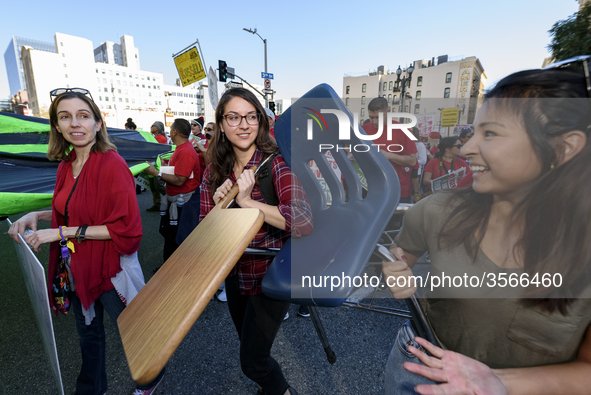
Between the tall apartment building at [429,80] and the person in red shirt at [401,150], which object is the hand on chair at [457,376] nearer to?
the person in red shirt at [401,150]

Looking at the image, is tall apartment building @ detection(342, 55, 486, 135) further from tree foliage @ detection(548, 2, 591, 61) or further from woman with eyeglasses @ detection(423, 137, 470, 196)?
woman with eyeglasses @ detection(423, 137, 470, 196)

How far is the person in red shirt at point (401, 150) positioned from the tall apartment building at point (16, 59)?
635ft

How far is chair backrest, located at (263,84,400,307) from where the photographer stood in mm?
744

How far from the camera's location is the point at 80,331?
1.63 meters

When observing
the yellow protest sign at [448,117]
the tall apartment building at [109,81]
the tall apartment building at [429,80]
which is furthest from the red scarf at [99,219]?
the tall apartment building at [109,81]

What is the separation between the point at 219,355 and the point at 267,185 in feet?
5.48

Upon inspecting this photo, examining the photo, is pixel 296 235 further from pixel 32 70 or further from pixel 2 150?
pixel 32 70

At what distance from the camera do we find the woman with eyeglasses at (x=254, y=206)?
3.91 ft

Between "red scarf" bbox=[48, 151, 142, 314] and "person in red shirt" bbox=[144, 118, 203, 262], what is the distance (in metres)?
1.55

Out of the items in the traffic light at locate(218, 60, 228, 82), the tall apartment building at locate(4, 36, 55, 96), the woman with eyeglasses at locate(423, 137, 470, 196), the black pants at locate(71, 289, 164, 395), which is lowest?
the black pants at locate(71, 289, 164, 395)

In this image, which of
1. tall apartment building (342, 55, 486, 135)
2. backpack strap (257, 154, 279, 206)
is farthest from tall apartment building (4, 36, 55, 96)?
backpack strap (257, 154, 279, 206)

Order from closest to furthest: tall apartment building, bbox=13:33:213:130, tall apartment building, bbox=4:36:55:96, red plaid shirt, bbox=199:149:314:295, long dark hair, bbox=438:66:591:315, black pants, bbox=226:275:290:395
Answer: long dark hair, bbox=438:66:591:315
red plaid shirt, bbox=199:149:314:295
black pants, bbox=226:275:290:395
tall apartment building, bbox=13:33:213:130
tall apartment building, bbox=4:36:55:96

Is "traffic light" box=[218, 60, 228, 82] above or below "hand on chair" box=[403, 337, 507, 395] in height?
above

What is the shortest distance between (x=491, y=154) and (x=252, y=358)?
1.31 metres
